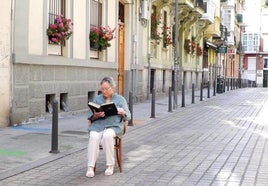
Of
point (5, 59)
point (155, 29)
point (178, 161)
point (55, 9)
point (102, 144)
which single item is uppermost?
point (155, 29)

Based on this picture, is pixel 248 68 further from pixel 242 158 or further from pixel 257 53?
pixel 242 158

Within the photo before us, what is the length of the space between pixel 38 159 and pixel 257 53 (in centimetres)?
7464

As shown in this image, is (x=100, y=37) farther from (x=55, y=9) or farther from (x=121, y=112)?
(x=121, y=112)

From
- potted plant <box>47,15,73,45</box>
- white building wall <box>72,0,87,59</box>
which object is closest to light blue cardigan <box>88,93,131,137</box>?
potted plant <box>47,15,73,45</box>

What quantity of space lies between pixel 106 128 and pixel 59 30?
7.46 meters

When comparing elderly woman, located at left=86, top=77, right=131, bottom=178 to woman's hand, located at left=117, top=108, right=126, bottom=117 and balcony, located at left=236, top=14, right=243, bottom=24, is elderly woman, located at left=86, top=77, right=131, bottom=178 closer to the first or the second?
woman's hand, located at left=117, top=108, right=126, bottom=117

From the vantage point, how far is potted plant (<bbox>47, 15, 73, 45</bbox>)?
48.3ft

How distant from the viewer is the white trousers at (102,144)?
25.3 feet

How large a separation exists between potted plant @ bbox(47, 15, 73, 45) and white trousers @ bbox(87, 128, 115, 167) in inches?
290

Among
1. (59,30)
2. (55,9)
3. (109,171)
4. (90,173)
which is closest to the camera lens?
(90,173)

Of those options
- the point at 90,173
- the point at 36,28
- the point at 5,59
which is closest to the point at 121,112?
the point at 90,173

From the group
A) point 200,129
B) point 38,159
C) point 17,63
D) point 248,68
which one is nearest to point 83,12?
point 17,63

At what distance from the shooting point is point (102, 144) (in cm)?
787

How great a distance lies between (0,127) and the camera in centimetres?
1249
